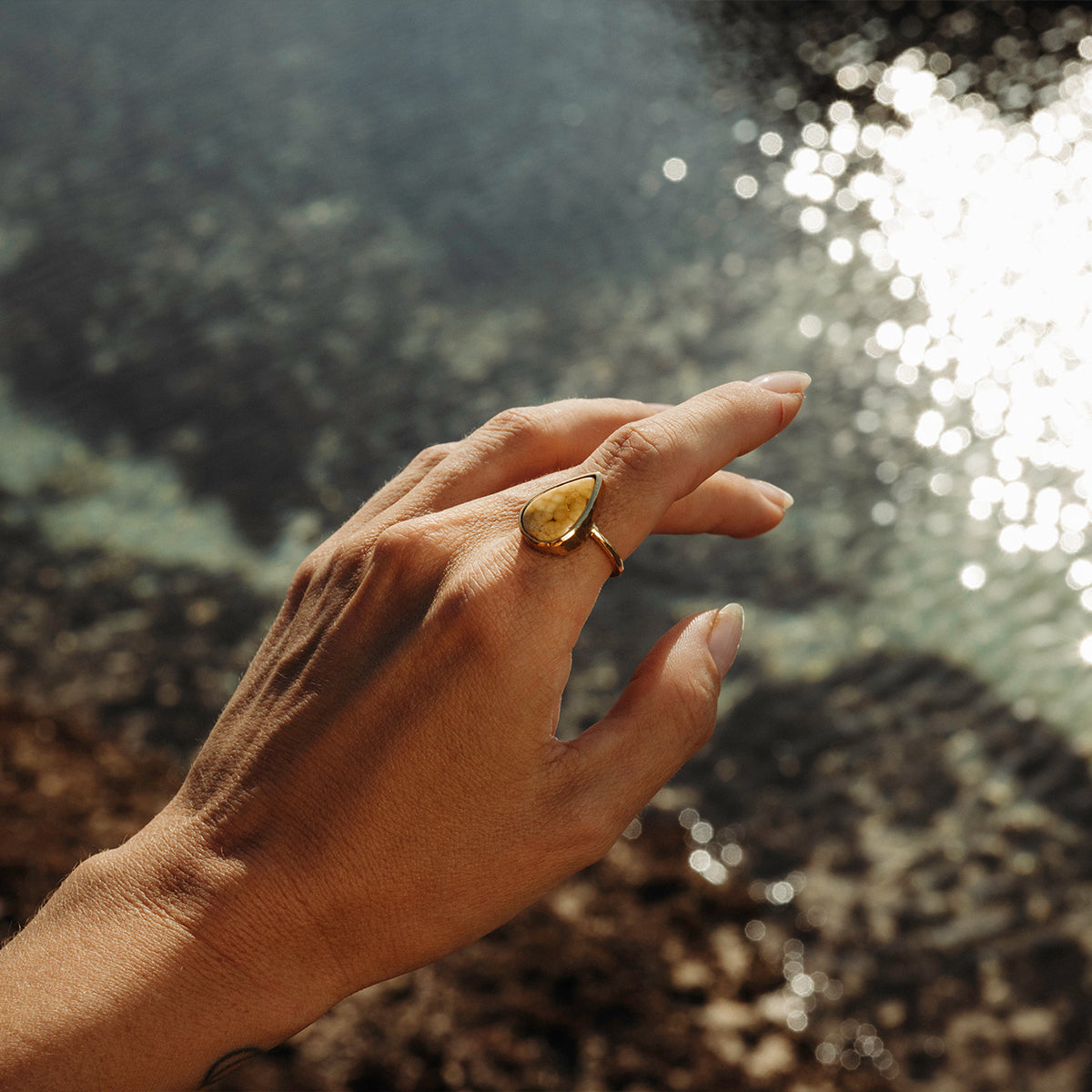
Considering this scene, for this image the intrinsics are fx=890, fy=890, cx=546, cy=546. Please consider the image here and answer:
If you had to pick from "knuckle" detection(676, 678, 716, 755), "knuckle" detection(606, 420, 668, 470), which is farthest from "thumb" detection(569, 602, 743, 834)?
"knuckle" detection(606, 420, 668, 470)

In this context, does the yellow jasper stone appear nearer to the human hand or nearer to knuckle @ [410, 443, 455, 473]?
the human hand

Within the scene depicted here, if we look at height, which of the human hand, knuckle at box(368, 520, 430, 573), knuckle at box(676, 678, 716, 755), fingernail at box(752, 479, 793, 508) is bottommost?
fingernail at box(752, 479, 793, 508)

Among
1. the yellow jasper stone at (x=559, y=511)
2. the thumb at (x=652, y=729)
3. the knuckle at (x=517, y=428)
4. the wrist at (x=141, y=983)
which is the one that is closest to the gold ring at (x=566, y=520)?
the yellow jasper stone at (x=559, y=511)

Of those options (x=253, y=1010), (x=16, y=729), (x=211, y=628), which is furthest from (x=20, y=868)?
(x=253, y=1010)

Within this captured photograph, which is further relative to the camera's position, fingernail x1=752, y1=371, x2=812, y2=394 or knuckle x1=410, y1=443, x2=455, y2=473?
knuckle x1=410, y1=443, x2=455, y2=473

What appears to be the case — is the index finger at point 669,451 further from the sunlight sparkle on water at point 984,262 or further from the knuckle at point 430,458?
the sunlight sparkle on water at point 984,262

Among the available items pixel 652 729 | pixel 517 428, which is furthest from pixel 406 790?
pixel 517 428

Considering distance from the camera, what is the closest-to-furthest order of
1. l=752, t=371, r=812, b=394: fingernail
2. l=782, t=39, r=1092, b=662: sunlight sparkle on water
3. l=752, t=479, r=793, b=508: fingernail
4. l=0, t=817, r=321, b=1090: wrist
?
l=0, t=817, r=321, b=1090: wrist, l=752, t=371, r=812, b=394: fingernail, l=752, t=479, r=793, b=508: fingernail, l=782, t=39, r=1092, b=662: sunlight sparkle on water
